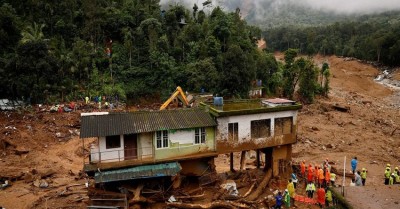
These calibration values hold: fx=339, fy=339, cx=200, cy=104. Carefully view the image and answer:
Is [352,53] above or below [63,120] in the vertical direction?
above

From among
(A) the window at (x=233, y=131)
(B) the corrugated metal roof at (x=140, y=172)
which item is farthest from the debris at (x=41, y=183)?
(A) the window at (x=233, y=131)

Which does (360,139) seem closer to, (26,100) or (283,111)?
(283,111)

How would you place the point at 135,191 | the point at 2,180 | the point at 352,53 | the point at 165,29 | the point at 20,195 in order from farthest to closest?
the point at 352,53 < the point at 165,29 < the point at 2,180 < the point at 20,195 < the point at 135,191

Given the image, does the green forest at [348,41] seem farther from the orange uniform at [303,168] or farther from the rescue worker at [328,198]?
the rescue worker at [328,198]

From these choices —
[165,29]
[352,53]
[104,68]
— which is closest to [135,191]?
[104,68]

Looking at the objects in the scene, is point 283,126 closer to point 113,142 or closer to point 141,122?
point 141,122

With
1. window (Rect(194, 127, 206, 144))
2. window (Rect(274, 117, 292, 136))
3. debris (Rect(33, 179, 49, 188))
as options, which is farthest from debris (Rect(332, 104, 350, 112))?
debris (Rect(33, 179, 49, 188))

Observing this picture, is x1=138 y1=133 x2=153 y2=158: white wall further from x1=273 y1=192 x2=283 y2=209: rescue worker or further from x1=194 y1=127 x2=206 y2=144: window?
x1=273 y1=192 x2=283 y2=209: rescue worker

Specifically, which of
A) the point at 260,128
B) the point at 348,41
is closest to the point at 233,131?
the point at 260,128
